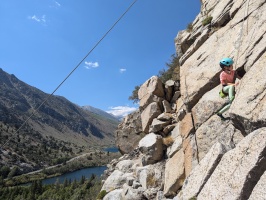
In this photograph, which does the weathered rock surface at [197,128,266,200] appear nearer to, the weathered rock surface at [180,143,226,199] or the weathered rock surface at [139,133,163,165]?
the weathered rock surface at [180,143,226,199]

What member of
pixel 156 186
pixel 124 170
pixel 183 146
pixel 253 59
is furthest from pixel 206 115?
pixel 124 170

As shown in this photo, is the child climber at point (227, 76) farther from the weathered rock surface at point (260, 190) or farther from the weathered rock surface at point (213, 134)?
the weathered rock surface at point (260, 190)

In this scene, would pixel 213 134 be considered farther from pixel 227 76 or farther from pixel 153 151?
pixel 153 151

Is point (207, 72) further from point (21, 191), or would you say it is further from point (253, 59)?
point (21, 191)

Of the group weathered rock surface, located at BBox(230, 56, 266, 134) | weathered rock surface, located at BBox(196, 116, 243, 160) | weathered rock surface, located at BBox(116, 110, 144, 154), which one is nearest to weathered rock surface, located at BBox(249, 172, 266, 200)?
weathered rock surface, located at BBox(230, 56, 266, 134)

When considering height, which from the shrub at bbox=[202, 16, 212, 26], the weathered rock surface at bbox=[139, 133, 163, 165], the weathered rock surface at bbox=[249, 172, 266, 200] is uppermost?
the shrub at bbox=[202, 16, 212, 26]

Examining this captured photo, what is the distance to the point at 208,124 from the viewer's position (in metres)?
14.8

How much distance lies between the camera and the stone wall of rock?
30.8 feet

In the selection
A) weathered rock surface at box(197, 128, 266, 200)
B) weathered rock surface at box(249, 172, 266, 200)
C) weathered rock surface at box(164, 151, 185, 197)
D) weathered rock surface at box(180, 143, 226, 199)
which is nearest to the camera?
weathered rock surface at box(249, 172, 266, 200)

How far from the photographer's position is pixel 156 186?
18.1m

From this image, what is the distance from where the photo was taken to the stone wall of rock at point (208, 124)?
938cm

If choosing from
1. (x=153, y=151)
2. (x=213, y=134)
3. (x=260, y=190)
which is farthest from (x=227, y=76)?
(x=153, y=151)

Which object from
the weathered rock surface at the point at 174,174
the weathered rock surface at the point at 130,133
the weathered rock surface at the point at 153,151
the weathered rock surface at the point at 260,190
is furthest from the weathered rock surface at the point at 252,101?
the weathered rock surface at the point at 130,133

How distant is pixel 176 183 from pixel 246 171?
7911mm
